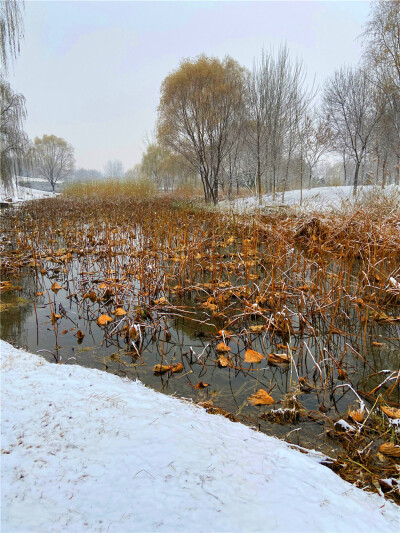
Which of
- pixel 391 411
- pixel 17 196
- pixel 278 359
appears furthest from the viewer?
pixel 17 196

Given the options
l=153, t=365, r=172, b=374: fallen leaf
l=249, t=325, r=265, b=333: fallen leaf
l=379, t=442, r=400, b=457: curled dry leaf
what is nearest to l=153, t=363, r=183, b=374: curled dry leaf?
l=153, t=365, r=172, b=374: fallen leaf

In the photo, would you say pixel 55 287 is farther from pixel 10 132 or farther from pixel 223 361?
pixel 10 132

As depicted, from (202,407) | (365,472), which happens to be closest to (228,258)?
(202,407)

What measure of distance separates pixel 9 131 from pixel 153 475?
12591 millimetres

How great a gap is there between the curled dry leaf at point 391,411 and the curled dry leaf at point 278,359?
616mm

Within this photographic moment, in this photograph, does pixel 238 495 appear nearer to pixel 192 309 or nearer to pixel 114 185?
pixel 192 309

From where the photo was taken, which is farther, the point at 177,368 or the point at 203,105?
the point at 203,105

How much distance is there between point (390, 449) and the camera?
1.24 metres

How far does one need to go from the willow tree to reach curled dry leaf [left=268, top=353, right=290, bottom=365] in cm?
1074

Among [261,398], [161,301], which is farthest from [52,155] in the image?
[261,398]

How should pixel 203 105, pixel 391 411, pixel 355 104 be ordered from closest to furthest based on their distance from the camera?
pixel 391 411
pixel 203 105
pixel 355 104

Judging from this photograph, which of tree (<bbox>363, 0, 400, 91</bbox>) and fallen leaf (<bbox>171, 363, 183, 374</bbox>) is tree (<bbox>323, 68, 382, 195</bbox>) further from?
fallen leaf (<bbox>171, 363, 183, 374</bbox>)

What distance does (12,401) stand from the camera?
129cm

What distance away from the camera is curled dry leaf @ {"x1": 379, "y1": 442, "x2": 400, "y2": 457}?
1.22 meters
